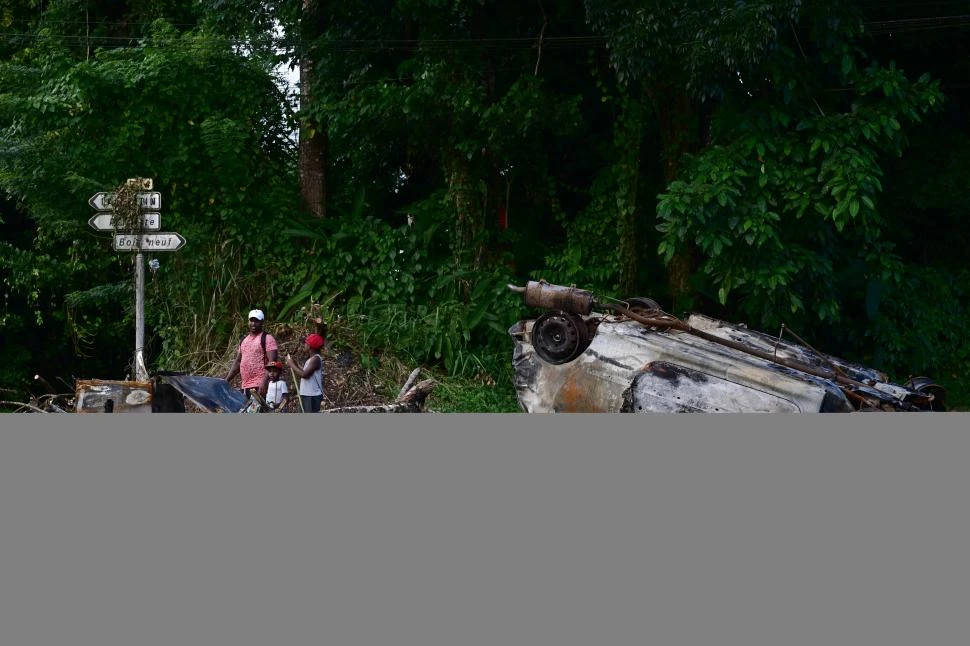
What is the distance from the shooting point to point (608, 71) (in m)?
17.2

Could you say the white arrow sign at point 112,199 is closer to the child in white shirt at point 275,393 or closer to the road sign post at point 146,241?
the road sign post at point 146,241

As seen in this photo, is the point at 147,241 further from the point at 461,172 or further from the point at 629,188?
the point at 629,188

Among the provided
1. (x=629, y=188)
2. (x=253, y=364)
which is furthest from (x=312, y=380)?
(x=629, y=188)

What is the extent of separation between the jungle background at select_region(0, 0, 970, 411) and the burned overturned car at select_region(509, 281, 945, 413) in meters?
2.28

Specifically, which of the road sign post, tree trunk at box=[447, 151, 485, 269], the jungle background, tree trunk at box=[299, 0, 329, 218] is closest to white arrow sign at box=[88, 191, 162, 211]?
the road sign post

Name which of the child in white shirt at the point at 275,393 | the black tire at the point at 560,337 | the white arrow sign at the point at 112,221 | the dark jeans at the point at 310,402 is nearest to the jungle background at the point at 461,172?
the black tire at the point at 560,337

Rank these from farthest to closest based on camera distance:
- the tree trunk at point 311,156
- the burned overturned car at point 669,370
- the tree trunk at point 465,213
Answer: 1. the tree trunk at point 311,156
2. the tree trunk at point 465,213
3. the burned overturned car at point 669,370

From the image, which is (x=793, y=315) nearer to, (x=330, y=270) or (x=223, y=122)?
(x=330, y=270)

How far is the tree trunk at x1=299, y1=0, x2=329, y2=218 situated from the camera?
17.4 meters

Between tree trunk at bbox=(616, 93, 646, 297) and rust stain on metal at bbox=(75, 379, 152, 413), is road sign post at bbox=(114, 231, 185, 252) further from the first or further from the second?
tree trunk at bbox=(616, 93, 646, 297)

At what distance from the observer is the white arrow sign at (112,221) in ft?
39.2

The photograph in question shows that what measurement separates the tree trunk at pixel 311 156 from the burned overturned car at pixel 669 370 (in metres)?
6.26

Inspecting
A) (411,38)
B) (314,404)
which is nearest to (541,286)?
(314,404)

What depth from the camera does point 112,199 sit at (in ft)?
39.4
